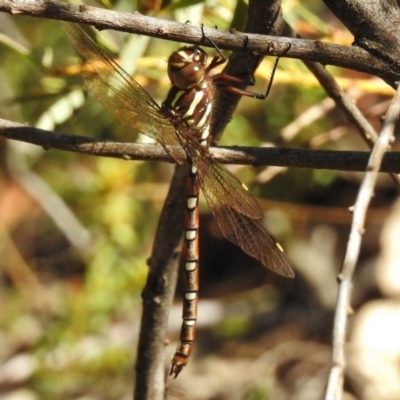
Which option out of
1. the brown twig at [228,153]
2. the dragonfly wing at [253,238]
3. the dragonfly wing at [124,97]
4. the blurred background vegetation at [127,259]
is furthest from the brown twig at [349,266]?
the blurred background vegetation at [127,259]

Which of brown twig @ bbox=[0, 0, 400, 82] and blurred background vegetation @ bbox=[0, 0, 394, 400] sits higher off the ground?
blurred background vegetation @ bbox=[0, 0, 394, 400]

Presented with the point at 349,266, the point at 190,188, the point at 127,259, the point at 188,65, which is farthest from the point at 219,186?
the point at 127,259

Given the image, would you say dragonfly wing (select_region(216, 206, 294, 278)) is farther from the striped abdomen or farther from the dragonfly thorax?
the dragonfly thorax

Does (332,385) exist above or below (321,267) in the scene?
below

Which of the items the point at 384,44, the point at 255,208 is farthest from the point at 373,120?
the point at 384,44

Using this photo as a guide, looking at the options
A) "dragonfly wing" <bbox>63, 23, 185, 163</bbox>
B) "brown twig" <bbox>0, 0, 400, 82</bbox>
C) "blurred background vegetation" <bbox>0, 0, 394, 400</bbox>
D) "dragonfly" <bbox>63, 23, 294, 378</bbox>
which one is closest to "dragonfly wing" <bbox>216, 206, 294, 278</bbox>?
"dragonfly" <bbox>63, 23, 294, 378</bbox>

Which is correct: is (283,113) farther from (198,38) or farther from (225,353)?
(198,38)

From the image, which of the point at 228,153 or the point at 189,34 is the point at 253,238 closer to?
the point at 228,153
